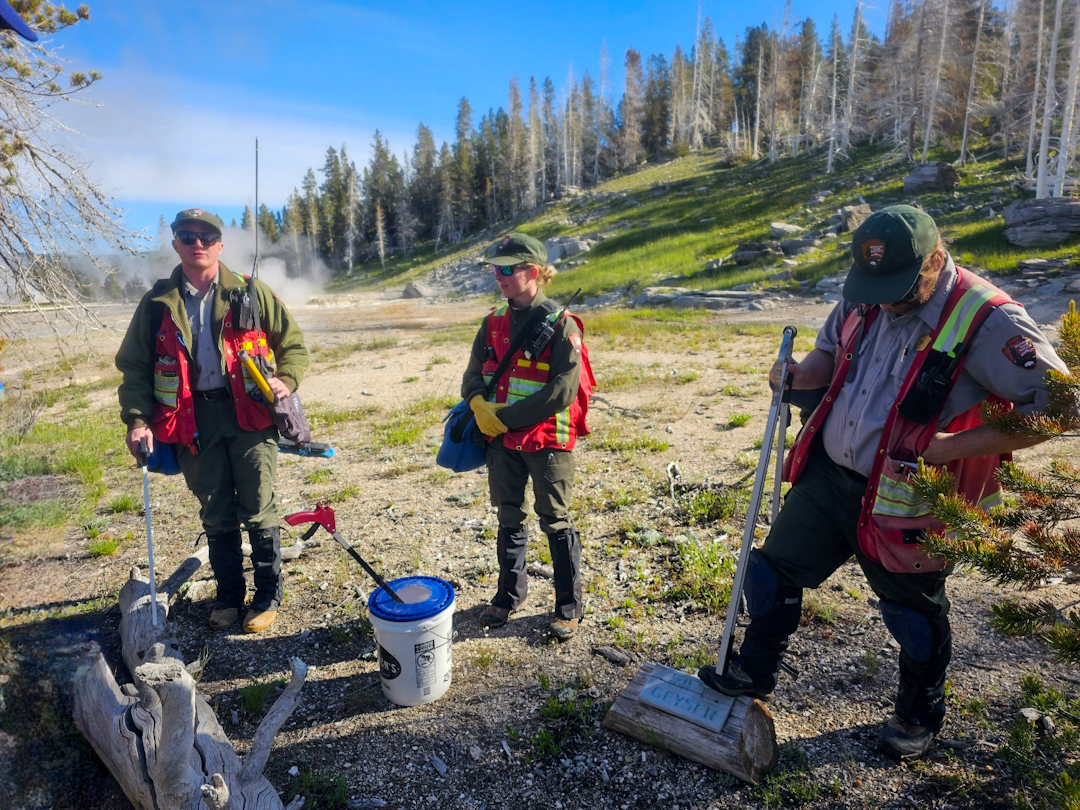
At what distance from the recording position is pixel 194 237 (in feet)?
13.1

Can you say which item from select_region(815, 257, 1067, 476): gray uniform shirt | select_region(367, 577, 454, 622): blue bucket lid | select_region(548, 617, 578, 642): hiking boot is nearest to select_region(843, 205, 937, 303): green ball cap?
select_region(815, 257, 1067, 476): gray uniform shirt

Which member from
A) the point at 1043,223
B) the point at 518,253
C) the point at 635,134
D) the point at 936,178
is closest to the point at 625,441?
the point at 518,253

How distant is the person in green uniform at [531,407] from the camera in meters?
3.88

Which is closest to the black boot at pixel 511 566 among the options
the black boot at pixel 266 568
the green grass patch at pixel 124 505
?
the black boot at pixel 266 568

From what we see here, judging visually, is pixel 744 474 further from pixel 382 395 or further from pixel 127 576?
pixel 382 395

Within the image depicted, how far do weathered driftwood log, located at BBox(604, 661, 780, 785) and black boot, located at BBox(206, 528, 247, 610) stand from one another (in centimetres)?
284

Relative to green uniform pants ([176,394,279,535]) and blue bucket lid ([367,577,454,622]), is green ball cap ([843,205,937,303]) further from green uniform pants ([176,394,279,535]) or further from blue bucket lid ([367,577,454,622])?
green uniform pants ([176,394,279,535])

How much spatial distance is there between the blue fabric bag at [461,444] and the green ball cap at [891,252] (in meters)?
2.43

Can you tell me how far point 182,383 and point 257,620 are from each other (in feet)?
5.63

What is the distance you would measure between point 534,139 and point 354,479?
69.4 meters

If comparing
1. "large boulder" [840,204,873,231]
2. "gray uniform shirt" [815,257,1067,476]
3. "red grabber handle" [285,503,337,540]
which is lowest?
"red grabber handle" [285,503,337,540]

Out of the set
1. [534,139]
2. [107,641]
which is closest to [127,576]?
[107,641]

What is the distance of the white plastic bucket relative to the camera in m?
3.42

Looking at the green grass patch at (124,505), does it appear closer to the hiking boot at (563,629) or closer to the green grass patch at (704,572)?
the hiking boot at (563,629)
